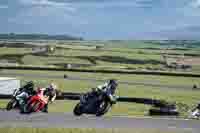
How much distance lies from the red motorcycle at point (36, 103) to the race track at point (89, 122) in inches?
33.3

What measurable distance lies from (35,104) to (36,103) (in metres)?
0.08

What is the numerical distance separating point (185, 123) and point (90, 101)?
4.39m

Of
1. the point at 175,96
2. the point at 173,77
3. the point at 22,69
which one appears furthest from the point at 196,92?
the point at 22,69

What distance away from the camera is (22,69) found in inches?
2808

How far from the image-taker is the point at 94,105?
20.4 m

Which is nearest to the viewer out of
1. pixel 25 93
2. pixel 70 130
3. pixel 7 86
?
pixel 70 130

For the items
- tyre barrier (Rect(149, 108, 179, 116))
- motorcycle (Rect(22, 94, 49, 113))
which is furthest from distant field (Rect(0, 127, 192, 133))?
tyre barrier (Rect(149, 108, 179, 116))

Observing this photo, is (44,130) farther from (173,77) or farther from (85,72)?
(85,72)

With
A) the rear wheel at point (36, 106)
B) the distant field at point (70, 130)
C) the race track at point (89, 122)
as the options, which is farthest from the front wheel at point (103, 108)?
the distant field at point (70, 130)

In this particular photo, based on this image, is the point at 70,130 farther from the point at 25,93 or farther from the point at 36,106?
the point at 25,93

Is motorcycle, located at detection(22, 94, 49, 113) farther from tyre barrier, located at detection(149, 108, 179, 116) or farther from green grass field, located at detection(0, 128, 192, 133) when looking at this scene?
tyre barrier, located at detection(149, 108, 179, 116)

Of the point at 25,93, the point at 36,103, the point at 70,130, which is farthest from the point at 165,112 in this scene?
the point at 70,130

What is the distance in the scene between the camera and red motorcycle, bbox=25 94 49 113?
20.3m

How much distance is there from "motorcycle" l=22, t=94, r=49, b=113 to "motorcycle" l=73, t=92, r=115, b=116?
1.47m
